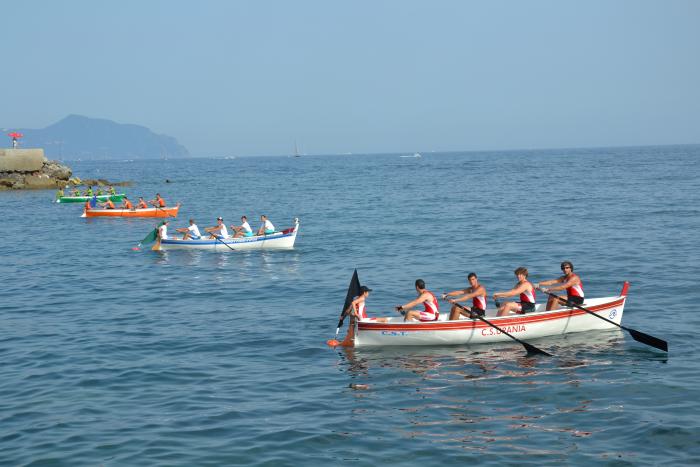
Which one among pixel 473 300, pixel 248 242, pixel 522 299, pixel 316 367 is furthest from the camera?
pixel 248 242

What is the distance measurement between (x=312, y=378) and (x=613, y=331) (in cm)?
948

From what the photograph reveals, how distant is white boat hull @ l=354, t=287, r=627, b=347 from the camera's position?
2078cm

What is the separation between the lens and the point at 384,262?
119 feet

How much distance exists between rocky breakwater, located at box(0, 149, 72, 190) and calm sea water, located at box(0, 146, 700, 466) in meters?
50.7

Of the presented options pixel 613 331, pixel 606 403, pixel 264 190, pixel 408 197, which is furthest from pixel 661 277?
pixel 264 190

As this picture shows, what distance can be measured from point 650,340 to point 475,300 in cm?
476

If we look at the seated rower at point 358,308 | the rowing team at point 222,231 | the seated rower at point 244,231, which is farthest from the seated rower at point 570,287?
the seated rower at point 244,231

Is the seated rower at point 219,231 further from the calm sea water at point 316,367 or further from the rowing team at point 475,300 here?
the rowing team at point 475,300

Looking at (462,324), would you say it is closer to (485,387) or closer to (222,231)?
(485,387)

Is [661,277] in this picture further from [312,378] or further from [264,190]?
[264,190]

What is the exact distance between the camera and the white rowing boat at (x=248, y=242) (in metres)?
40.7

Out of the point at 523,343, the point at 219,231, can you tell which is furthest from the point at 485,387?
the point at 219,231

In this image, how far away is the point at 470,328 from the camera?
2106 centimetres

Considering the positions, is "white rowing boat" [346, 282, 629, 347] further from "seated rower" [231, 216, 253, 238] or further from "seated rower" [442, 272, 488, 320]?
"seated rower" [231, 216, 253, 238]
